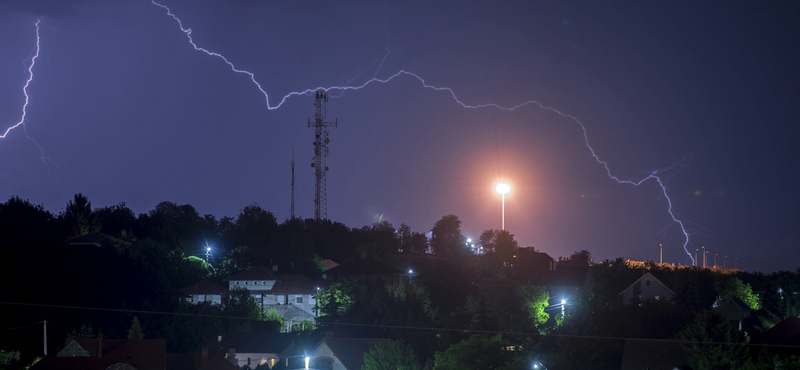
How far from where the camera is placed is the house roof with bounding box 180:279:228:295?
7312cm

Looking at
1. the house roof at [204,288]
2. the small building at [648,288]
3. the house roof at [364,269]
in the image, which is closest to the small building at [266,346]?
the house roof at [204,288]

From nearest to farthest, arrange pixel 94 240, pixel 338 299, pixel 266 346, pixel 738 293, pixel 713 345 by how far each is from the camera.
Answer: pixel 713 345 < pixel 266 346 < pixel 338 299 < pixel 738 293 < pixel 94 240

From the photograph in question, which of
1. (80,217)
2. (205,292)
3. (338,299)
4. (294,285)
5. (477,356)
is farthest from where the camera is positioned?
(80,217)

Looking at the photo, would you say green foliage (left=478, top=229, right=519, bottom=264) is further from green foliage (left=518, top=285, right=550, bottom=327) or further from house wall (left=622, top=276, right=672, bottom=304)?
green foliage (left=518, top=285, right=550, bottom=327)

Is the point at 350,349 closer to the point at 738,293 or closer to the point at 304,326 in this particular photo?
the point at 304,326

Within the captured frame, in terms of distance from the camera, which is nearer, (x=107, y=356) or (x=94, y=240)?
(x=107, y=356)

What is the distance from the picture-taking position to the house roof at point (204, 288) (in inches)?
2879

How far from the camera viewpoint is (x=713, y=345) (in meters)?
46.3

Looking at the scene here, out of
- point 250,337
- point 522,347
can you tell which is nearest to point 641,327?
point 522,347

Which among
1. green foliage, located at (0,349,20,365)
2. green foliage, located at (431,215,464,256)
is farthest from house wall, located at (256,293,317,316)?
green foliage, located at (0,349,20,365)

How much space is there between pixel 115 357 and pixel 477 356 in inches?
766

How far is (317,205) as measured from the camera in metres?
91.6

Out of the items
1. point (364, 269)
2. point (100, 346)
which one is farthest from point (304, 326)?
point (100, 346)

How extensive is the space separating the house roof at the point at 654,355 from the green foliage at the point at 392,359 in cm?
1301
